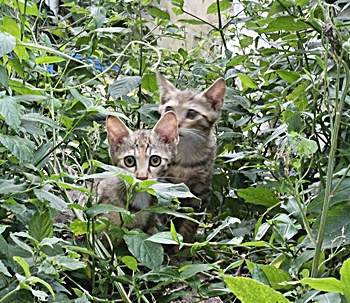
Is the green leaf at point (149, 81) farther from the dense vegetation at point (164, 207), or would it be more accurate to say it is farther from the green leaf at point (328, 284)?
the green leaf at point (328, 284)

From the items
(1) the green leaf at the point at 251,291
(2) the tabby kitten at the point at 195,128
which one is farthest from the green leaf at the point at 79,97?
(1) the green leaf at the point at 251,291

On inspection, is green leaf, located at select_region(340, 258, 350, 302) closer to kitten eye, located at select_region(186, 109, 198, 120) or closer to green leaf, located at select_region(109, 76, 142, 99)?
green leaf, located at select_region(109, 76, 142, 99)

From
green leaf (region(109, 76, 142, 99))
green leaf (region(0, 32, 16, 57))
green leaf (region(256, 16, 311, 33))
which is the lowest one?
green leaf (region(109, 76, 142, 99))

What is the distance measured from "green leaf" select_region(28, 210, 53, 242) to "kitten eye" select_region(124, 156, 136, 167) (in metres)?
0.84

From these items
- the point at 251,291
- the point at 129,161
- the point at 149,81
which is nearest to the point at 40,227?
the point at 251,291

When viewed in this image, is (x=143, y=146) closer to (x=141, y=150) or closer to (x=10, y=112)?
(x=141, y=150)

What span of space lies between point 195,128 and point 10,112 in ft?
4.43

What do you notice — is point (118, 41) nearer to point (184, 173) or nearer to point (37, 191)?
point (184, 173)

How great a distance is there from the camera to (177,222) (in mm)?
2197

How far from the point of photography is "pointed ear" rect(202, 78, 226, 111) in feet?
7.86

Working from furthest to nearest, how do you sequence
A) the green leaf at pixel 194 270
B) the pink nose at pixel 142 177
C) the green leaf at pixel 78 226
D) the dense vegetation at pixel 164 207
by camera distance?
the pink nose at pixel 142 177 → the green leaf at pixel 78 226 → the green leaf at pixel 194 270 → the dense vegetation at pixel 164 207

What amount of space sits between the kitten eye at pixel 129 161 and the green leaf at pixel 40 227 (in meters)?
0.84

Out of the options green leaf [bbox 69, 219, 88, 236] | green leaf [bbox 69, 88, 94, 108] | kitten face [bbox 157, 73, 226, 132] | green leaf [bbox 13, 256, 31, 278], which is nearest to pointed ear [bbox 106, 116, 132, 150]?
green leaf [bbox 69, 88, 94, 108]

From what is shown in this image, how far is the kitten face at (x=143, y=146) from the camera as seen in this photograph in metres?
2.02
